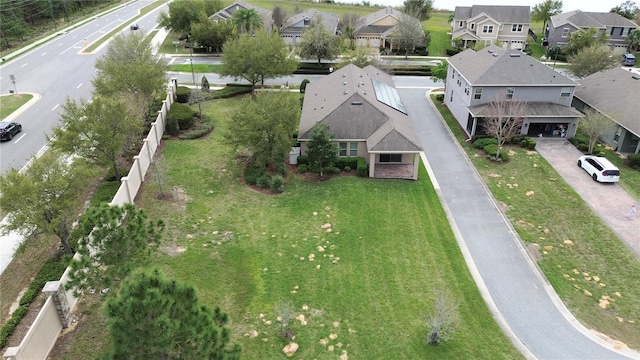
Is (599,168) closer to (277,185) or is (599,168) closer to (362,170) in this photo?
(362,170)

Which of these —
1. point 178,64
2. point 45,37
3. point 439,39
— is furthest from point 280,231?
point 45,37

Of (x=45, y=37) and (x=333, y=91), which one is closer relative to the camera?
(x=333, y=91)

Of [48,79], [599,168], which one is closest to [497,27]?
[599,168]

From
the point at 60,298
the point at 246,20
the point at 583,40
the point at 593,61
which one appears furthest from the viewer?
the point at 246,20

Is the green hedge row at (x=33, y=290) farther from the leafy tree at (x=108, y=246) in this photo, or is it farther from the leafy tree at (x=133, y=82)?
the leafy tree at (x=133, y=82)

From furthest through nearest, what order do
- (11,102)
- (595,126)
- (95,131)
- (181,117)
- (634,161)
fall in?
(11,102) → (181,117) → (595,126) → (634,161) → (95,131)

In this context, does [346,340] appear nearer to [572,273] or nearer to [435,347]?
[435,347]

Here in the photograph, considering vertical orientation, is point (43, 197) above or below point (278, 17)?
below
